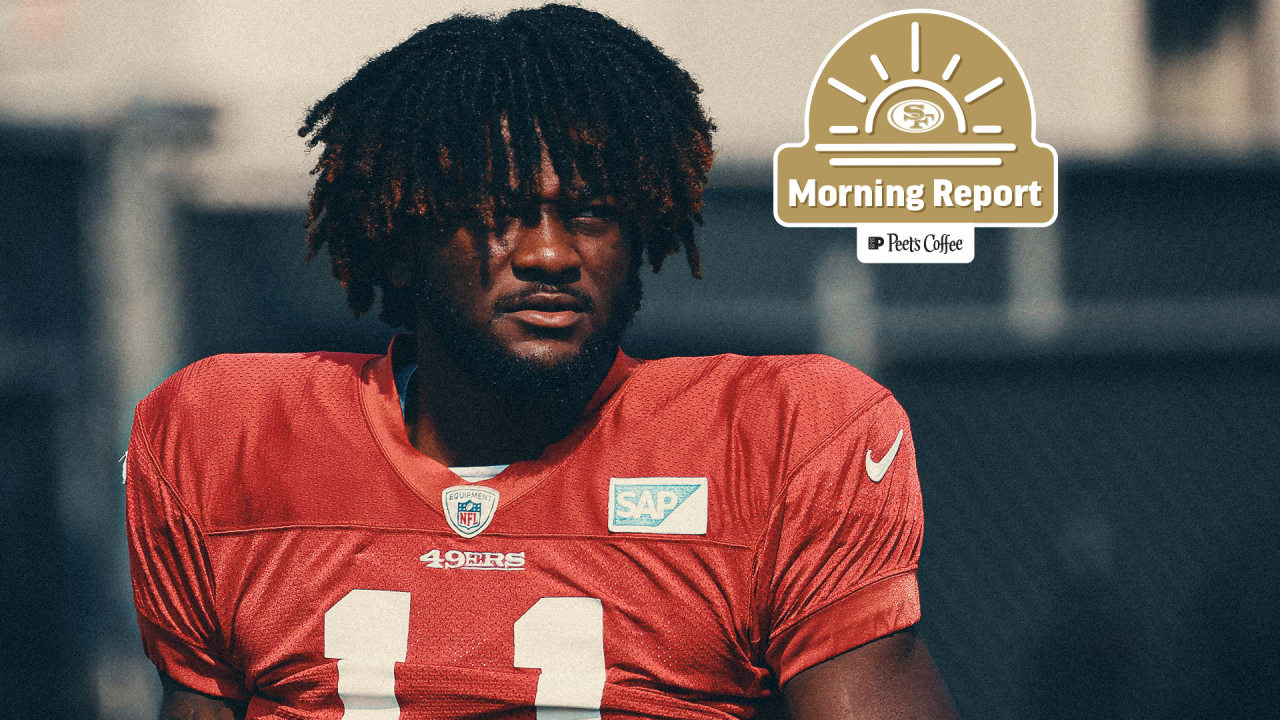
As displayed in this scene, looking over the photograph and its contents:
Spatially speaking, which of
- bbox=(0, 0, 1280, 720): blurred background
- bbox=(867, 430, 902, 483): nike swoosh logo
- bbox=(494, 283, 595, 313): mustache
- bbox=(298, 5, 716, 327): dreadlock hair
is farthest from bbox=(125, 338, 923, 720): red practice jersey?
bbox=(0, 0, 1280, 720): blurred background

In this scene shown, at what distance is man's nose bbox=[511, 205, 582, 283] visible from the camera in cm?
142

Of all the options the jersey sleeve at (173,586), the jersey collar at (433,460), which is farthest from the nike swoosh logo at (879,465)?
the jersey sleeve at (173,586)

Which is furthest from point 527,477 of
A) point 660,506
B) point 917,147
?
point 917,147

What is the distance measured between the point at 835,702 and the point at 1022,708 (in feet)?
7.52

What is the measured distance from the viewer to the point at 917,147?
2.12 meters

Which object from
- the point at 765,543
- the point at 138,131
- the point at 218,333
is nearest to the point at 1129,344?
the point at 765,543

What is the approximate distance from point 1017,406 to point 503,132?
2.46 metres

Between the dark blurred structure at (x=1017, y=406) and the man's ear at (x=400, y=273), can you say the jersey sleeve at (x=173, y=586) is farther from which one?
the dark blurred structure at (x=1017, y=406)

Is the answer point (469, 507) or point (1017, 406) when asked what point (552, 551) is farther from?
point (1017, 406)

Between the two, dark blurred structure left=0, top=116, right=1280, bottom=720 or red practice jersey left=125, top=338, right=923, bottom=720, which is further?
dark blurred structure left=0, top=116, right=1280, bottom=720

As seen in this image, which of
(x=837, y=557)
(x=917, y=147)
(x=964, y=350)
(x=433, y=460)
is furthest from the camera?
(x=964, y=350)

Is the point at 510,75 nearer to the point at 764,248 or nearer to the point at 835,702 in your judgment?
the point at 835,702

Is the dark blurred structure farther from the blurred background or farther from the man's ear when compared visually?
the man's ear

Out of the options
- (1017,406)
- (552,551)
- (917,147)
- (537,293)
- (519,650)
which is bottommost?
(1017,406)
